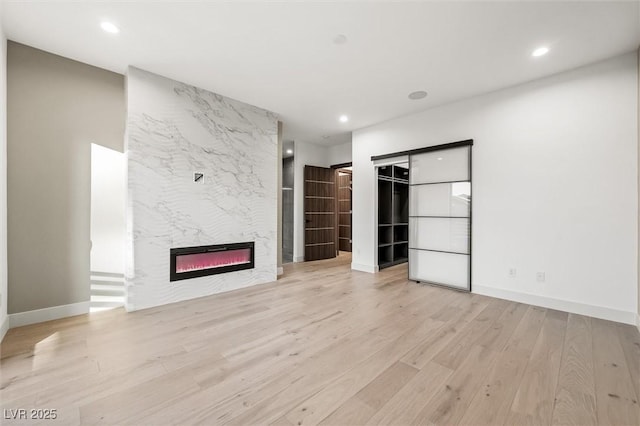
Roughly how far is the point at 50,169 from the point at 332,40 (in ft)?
11.7

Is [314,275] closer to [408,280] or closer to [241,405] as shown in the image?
[408,280]

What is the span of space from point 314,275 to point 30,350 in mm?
3802

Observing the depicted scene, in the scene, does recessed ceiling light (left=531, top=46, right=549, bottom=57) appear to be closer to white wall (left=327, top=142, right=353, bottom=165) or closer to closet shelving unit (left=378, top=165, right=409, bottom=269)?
closet shelving unit (left=378, top=165, right=409, bottom=269)

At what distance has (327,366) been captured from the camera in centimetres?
212

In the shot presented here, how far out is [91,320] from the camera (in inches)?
121

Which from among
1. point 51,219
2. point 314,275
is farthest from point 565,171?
point 51,219

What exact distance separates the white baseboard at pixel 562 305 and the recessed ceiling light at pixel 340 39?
12.8 ft

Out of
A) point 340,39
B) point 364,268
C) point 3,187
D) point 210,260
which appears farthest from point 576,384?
point 3,187

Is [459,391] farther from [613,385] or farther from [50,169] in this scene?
[50,169]

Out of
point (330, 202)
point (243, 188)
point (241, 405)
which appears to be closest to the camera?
point (241, 405)

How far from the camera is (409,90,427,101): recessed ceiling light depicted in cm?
403

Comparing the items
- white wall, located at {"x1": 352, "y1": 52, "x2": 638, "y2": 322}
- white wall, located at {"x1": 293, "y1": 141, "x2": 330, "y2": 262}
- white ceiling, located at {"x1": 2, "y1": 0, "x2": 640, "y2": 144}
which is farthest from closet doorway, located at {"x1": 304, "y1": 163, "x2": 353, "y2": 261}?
white wall, located at {"x1": 352, "y1": 52, "x2": 638, "y2": 322}

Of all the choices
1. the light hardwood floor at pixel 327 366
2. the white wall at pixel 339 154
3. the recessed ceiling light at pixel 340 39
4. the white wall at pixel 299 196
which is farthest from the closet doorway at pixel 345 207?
A: the recessed ceiling light at pixel 340 39

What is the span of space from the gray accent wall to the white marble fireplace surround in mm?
491
